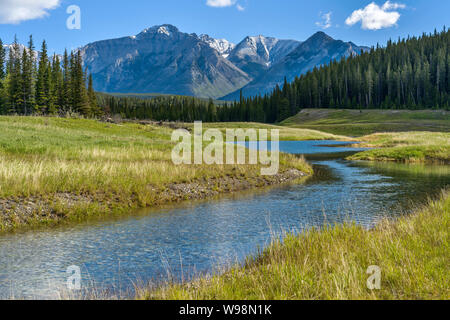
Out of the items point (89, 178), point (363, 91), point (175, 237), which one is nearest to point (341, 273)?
point (175, 237)

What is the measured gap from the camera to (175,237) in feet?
51.4

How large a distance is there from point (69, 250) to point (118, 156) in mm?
16268

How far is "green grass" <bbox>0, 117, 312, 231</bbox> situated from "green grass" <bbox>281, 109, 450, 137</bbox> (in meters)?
99.6

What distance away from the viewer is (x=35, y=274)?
1138 cm

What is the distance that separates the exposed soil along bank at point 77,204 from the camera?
17.2m

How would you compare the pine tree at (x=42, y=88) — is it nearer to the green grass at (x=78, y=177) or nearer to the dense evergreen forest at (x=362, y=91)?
the dense evergreen forest at (x=362, y=91)

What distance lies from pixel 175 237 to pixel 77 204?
662 cm

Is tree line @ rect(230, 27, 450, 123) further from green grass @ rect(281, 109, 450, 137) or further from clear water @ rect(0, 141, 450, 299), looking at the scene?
clear water @ rect(0, 141, 450, 299)

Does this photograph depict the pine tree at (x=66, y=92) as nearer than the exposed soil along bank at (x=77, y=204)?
No

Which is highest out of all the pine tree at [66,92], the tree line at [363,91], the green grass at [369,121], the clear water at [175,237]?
the tree line at [363,91]

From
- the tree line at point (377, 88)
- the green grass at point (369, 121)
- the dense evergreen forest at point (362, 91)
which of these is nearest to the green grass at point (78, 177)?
the dense evergreen forest at point (362, 91)

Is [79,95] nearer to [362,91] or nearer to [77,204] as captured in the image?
[77,204]

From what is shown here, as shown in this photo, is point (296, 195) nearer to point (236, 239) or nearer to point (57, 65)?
point (236, 239)

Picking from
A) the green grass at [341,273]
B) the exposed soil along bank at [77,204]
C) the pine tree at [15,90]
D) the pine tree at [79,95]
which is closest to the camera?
the green grass at [341,273]
